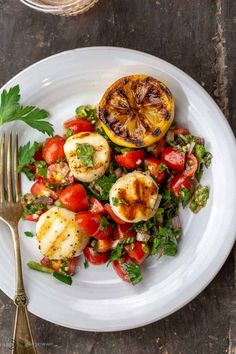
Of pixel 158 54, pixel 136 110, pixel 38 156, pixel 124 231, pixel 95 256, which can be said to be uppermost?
pixel 158 54

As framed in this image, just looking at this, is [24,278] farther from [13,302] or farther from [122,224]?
[122,224]

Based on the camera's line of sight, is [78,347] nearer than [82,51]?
No

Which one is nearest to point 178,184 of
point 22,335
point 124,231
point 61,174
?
point 124,231

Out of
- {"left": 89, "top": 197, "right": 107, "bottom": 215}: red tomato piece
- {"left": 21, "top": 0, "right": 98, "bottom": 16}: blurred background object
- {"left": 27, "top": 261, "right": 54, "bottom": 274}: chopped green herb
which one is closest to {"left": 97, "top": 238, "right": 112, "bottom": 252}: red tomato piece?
{"left": 89, "top": 197, "right": 107, "bottom": 215}: red tomato piece

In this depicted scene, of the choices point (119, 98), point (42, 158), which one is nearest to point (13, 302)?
point (42, 158)

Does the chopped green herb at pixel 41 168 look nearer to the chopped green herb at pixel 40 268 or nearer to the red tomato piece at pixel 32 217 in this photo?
the red tomato piece at pixel 32 217

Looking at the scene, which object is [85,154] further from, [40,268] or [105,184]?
[40,268]
